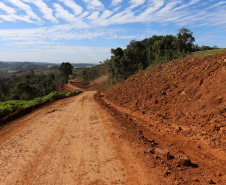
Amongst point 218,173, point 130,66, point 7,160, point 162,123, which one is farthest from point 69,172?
point 130,66

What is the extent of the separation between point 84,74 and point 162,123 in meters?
69.8

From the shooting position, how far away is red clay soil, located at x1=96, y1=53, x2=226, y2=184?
13.5 feet

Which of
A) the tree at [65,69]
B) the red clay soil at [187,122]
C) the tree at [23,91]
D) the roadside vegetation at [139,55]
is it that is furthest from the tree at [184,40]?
the tree at [65,69]

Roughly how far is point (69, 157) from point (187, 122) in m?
4.65

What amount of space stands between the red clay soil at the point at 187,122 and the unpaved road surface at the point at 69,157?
2.44 ft

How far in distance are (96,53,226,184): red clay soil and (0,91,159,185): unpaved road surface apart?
0.74 metres

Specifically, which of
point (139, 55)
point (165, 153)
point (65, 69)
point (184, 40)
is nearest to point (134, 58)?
point (139, 55)

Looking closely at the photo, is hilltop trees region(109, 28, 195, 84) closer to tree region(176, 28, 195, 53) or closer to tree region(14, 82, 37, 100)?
tree region(176, 28, 195, 53)

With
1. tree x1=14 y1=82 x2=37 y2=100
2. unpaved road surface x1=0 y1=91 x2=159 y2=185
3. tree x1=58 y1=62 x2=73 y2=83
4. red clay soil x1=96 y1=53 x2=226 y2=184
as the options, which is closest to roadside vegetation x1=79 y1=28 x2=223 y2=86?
red clay soil x1=96 y1=53 x2=226 y2=184

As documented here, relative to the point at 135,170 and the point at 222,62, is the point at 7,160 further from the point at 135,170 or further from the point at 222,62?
the point at 222,62

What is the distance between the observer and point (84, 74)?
75000 mm

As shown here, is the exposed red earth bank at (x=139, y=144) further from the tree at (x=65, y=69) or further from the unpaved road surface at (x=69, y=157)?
the tree at (x=65, y=69)

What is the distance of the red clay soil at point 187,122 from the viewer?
4102 mm

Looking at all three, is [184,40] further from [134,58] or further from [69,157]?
[69,157]
